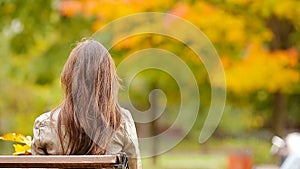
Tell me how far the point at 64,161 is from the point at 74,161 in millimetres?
45

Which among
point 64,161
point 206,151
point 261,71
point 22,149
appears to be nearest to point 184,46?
point 261,71

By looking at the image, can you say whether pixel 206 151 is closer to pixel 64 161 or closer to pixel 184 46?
pixel 184 46

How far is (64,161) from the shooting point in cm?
351

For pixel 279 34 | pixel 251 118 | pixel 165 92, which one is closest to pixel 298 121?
pixel 251 118

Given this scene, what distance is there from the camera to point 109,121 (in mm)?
3662

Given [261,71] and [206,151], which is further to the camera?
[206,151]

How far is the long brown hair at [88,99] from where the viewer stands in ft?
11.9

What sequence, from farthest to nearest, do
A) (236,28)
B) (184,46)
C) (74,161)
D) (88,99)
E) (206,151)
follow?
(206,151), (184,46), (236,28), (88,99), (74,161)

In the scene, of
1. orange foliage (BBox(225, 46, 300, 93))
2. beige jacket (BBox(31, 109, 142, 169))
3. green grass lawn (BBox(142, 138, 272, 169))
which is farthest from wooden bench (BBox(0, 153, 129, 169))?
green grass lawn (BBox(142, 138, 272, 169))

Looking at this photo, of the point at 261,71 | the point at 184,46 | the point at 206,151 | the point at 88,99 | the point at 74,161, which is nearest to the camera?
the point at 74,161

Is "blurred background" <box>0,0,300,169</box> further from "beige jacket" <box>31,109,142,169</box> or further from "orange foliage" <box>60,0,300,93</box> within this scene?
"beige jacket" <box>31,109,142,169</box>

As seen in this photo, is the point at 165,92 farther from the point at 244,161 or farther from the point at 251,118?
the point at 251,118

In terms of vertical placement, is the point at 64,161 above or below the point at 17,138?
below

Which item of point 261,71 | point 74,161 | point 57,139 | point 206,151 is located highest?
point 206,151
